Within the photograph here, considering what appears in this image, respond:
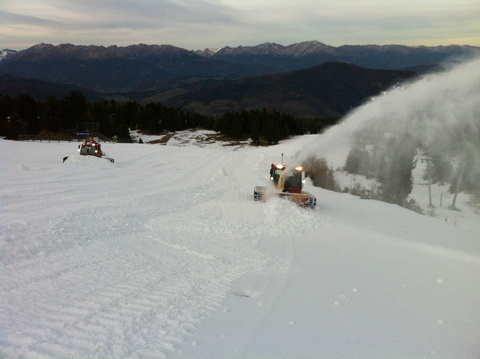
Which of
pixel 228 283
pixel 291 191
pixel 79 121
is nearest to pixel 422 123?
pixel 291 191

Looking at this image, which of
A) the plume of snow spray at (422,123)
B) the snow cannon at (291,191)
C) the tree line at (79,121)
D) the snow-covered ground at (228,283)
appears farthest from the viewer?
the tree line at (79,121)

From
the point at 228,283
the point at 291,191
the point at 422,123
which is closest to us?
the point at 228,283

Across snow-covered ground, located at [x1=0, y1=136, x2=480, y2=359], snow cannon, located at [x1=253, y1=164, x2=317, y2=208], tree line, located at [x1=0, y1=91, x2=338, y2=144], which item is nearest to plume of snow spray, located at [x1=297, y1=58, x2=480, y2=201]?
snow cannon, located at [x1=253, y1=164, x2=317, y2=208]

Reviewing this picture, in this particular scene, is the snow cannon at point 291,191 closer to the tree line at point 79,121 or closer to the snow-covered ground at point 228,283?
the snow-covered ground at point 228,283

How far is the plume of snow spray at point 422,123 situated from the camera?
2272 cm

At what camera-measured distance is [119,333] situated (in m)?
5.43

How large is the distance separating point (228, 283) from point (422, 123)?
34.6m

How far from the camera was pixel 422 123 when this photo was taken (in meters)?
35.9

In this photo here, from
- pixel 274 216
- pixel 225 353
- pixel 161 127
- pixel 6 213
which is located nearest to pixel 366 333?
pixel 225 353

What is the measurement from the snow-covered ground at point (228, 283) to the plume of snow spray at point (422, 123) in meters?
9.32

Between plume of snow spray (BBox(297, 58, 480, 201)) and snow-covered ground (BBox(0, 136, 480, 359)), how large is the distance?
30.6ft

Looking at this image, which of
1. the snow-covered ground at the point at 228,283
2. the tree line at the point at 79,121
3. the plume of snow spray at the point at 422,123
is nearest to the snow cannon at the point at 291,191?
the snow-covered ground at the point at 228,283

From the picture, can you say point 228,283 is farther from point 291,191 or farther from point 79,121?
point 79,121

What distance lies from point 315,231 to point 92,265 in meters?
8.18
